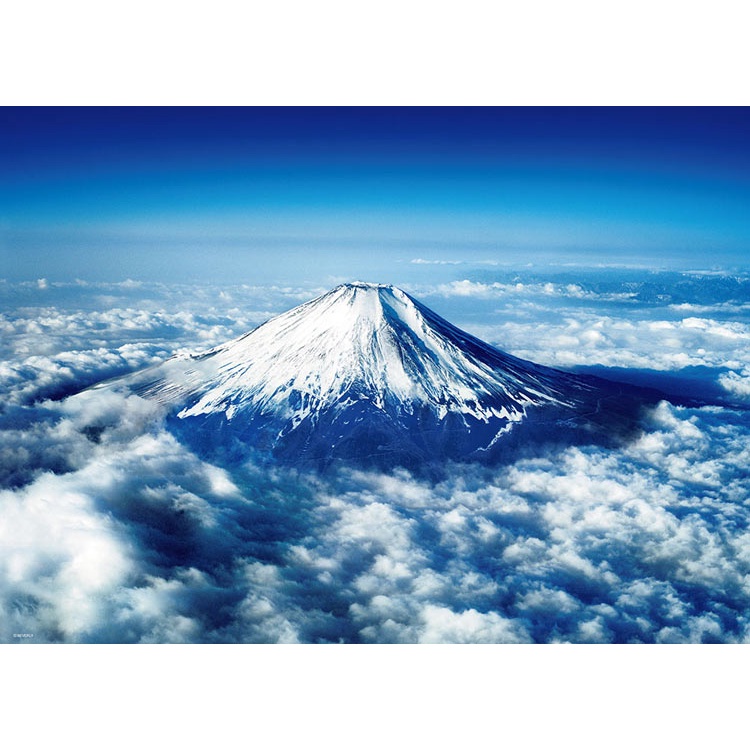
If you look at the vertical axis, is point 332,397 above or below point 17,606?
above

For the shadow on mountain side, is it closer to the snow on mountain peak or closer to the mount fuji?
the mount fuji

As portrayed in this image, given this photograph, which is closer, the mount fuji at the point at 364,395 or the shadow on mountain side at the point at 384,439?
the shadow on mountain side at the point at 384,439

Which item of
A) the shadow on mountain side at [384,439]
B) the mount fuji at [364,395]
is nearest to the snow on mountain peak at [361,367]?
the mount fuji at [364,395]

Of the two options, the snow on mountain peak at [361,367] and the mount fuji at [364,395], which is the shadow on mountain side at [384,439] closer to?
the mount fuji at [364,395]

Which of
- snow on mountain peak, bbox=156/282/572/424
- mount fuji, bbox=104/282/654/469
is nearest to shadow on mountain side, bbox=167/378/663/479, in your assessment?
mount fuji, bbox=104/282/654/469

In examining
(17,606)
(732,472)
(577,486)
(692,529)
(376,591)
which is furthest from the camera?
(732,472)

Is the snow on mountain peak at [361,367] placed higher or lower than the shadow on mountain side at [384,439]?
higher

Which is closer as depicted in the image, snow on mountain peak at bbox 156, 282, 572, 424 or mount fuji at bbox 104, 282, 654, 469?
mount fuji at bbox 104, 282, 654, 469

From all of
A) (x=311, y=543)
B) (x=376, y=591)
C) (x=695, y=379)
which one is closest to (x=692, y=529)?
(x=376, y=591)

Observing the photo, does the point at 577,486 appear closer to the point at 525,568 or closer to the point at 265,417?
the point at 525,568
